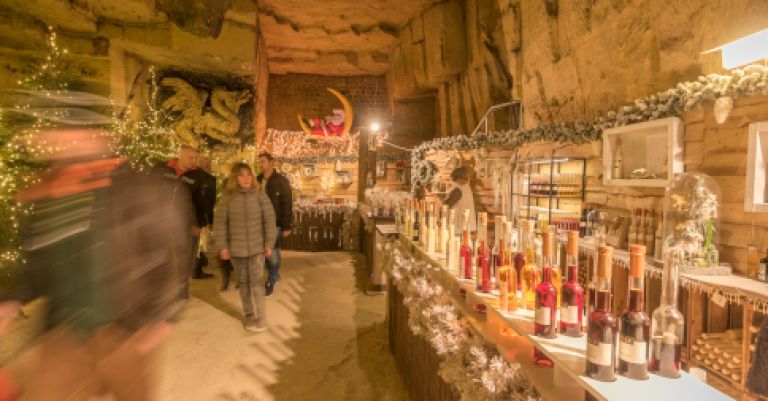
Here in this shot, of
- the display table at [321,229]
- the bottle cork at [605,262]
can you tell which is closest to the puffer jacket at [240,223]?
the bottle cork at [605,262]

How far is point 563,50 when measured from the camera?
5.30 metres

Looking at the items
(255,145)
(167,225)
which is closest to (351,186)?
(255,145)

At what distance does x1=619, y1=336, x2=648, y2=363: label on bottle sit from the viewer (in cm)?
118

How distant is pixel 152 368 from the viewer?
7.12ft

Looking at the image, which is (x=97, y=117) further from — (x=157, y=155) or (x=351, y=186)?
(x=351, y=186)

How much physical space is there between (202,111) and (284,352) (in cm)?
693

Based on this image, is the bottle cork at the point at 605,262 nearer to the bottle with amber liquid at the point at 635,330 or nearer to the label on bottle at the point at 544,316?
the bottle with amber liquid at the point at 635,330

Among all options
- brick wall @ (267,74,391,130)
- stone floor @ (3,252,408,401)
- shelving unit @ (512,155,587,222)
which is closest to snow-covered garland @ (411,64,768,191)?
shelving unit @ (512,155,587,222)

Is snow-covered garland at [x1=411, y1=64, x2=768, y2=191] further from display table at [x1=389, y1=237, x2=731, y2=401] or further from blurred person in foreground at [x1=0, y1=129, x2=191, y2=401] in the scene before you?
blurred person in foreground at [x1=0, y1=129, x2=191, y2=401]

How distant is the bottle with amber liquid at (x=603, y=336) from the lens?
3.88ft

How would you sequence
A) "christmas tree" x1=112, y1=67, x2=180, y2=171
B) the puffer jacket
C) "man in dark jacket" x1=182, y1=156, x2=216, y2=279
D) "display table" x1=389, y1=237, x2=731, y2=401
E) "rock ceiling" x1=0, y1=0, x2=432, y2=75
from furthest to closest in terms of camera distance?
1. "rock ceiling" x1=0, y1=0, x2=432, y2=75
2. "christmas tree" x1=112, y1=67, x2=180, y2=171
3. "man in dark jacket" x1=182, y1=156, x2=216, y2=279
4. the puffer jacket
5. "display table" x1=389, y1=237, x2=731, y2=401

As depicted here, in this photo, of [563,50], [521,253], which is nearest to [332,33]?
[563,50]

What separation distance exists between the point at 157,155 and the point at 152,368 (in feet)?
21.3

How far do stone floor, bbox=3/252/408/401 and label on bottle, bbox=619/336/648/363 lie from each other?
7.05 ft
